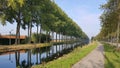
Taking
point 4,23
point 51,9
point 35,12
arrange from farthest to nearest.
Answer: point 51,9, point 35,12, point 4,23

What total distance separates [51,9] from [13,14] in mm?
18058

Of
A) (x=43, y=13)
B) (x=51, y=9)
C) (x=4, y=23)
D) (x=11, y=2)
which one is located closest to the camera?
(x=11, y=2)

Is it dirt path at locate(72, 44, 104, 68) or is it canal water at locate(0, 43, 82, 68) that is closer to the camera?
dirt path at locate(72, 44, 104, 68)

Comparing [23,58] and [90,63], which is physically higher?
[90,63]

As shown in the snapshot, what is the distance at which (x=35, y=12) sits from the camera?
61062mm

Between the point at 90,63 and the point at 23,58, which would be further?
the point at 23,58

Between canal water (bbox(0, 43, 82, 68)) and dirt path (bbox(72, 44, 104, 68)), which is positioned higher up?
dirt path (bbox(72, 44, 104, 68))

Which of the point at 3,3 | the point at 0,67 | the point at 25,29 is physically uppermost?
the point at 3,3

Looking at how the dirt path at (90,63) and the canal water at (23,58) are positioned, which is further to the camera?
the canal water at (23,58)

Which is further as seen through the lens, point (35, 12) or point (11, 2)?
point (35, 12)

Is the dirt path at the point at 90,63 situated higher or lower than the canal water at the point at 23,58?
higher

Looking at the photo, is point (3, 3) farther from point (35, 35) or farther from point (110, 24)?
point (35, 35)

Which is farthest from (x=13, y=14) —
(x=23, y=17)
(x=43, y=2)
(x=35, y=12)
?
(x=43, y=2)

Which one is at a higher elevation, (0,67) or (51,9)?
(51,9)
